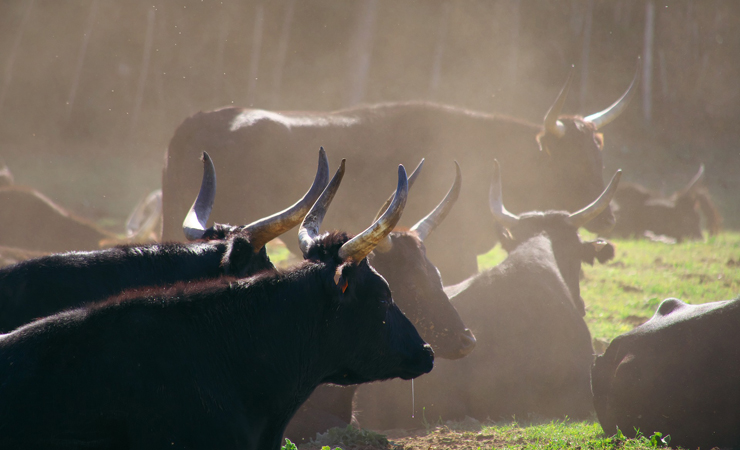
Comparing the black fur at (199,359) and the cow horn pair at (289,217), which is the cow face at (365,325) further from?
the cow horn pair at (289,217)

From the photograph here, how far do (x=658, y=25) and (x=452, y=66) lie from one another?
682 cm

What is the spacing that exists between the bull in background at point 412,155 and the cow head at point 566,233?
143 cm

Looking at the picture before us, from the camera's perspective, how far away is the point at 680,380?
4504 millimetres

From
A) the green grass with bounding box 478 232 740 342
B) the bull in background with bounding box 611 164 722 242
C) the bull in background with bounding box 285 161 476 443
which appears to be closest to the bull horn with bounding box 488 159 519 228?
the green grass with bounding box 478 232 740 342

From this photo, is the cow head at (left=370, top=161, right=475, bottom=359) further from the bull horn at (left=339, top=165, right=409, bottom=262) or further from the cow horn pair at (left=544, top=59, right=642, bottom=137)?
the cow horn pair at (left=544, top=59, right=642, bottom=137)

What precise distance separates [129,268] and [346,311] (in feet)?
5.19

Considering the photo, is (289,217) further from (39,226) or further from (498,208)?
(39,226)

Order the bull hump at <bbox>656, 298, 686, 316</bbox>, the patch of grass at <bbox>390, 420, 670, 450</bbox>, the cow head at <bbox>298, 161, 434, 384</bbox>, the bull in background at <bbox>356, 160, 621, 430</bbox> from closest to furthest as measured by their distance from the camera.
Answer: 1. the cow head at <bbox>298, 161, 434, 384</bbox>
2. the patch of grass at <bbox>390, 420, 670, 450</bbox>
3. the bull hump at <bbox>656, 298, 686, 316</bbox>
4. the bull in background at <bbox>356, 160, 621, 430</bbox>

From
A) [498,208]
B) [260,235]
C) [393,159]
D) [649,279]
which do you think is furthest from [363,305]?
[649,279]

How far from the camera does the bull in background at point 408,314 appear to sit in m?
4.86

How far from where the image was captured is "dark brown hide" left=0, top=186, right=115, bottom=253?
1115 centimetres

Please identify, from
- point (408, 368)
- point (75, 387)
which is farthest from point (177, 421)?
point (408, 368)

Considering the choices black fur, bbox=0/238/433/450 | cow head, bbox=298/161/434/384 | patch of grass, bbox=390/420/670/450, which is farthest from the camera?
patch of grass, bbox=390/420/670/450

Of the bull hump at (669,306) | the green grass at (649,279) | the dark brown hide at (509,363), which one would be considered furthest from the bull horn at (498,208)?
the bull hump at (669,306)
